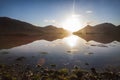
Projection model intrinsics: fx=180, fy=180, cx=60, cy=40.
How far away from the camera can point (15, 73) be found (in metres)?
20.4

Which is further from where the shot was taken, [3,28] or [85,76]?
[3,28]

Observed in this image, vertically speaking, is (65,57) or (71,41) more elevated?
(71,41)

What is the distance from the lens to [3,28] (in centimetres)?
19288

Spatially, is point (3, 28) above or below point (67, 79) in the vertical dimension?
above

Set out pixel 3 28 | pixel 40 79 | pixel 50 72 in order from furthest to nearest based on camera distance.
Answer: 1. pixel 3 28
2. pixel 50 72
3. pixel 40 79

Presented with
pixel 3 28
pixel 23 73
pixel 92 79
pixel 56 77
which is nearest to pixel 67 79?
pixel 56 77

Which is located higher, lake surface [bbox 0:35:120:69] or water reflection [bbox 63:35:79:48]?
water reflection [bbox 63:35:79:48]

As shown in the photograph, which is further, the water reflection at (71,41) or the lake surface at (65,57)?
the water reflection at (71,41)

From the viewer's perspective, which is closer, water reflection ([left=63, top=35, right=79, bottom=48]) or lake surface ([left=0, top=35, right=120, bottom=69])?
lake surface ([left=0, top=35, right=120, bottom=69])

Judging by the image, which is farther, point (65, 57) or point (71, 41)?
point (71, 41)

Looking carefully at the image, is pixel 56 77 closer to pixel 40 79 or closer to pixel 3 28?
pixel 40 79

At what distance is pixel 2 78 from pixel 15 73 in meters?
2.30

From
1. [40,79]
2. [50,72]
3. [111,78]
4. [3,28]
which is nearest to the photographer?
[40,79]

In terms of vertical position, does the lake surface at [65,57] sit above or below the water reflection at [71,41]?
below
